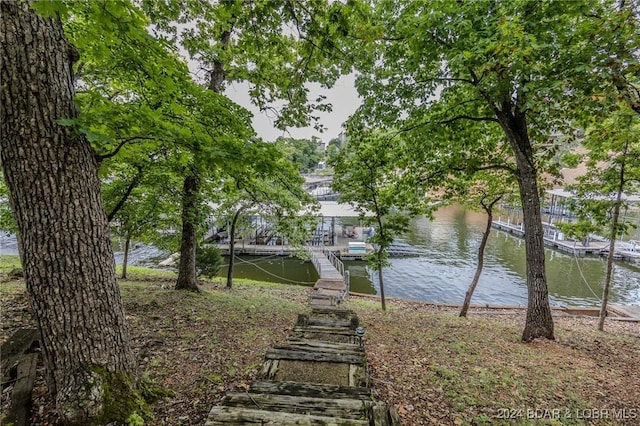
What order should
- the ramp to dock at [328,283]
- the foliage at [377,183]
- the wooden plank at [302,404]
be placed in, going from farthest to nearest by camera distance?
1. the ramp to dock at [328,283]
2. the foliage at [377,183]
3. the wooden plank at [302,404]

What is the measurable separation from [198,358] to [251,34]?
4.26 meters

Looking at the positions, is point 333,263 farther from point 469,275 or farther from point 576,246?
point 576,246

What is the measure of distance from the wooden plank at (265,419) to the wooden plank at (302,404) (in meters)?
0.08

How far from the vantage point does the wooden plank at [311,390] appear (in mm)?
2092

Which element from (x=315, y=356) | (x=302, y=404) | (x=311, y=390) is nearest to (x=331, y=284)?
(x=315, y=356)

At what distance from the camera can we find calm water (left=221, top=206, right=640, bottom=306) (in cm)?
1298

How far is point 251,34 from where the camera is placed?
158 inches

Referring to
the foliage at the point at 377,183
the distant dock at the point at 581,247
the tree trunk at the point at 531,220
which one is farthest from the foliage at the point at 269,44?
the distant dock at the point at 581,247

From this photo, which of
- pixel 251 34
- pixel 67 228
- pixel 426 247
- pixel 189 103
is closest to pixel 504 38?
pixel 251 34

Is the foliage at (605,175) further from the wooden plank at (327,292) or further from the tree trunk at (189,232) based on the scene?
the tree trunk at (189,232)

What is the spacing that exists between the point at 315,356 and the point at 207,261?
342 inches

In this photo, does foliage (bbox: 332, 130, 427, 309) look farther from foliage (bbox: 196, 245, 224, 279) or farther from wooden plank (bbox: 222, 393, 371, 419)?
foliage (bbox: 196, 245, 224, 279)

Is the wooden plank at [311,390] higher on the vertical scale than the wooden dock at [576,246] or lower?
lower

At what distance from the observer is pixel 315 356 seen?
281cm
